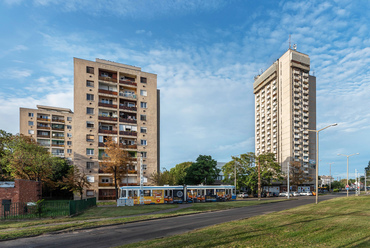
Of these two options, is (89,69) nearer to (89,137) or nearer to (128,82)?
(128,82)

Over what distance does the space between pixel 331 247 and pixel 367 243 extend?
66.2 inches

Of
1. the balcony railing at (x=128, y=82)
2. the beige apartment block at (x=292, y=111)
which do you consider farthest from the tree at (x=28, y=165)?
the beige apartment block at (x=292, y=111)

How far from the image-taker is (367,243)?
10.4 meters

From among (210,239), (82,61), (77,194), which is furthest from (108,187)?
(210,239)

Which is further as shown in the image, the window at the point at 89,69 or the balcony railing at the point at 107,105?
the balcony railing at the point at 107,105

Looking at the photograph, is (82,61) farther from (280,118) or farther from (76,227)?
(280,118)

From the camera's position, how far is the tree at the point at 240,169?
225ft

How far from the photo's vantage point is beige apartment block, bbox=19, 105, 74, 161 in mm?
77375

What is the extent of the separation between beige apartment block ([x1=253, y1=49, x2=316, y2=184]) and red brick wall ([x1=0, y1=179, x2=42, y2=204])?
276ft

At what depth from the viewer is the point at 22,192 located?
24844mm

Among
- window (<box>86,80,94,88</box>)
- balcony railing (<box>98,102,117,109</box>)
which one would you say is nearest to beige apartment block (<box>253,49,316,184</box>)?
balcony railing (<box>98,102,117,109</box>)

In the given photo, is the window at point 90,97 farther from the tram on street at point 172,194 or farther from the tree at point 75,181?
the tram on street at point 172,194

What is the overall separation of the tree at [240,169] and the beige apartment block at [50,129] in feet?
161

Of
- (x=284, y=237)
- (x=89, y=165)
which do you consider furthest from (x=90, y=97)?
(x=284, y=237)
